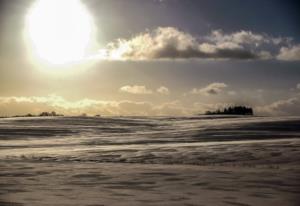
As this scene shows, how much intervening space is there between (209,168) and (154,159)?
9.09 feet

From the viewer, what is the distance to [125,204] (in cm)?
736

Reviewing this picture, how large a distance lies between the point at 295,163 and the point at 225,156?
8.17 feet

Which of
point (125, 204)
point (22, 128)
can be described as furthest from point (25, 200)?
point (22, 128)

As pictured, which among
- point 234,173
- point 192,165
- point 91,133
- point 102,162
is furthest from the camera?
point 91,133

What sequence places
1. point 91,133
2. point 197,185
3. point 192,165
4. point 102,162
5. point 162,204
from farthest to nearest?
point 91,133 < point 102,162 < point 192,165 < point 197,185 < point 162,204

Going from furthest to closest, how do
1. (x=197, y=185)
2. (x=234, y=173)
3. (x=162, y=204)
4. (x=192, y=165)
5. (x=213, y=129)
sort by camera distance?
1. (x=213, y=129)
2. (x=192, y=165)
3. (x=234, y=173)
4. (x=197, y=185)
5. (x=162, y=204)

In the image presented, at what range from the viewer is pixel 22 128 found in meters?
32.0

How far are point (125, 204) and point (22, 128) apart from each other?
2586cm

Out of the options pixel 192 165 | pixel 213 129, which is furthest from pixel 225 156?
pixel 213 129

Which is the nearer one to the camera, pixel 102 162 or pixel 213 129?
pixel 102 162

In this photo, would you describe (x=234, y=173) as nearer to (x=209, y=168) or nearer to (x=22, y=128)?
(x=209, y=168)

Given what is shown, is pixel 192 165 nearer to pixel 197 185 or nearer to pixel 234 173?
pixel 234 173

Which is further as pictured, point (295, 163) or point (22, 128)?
point (22, 128)

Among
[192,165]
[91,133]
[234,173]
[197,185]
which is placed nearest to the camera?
[197,185]
